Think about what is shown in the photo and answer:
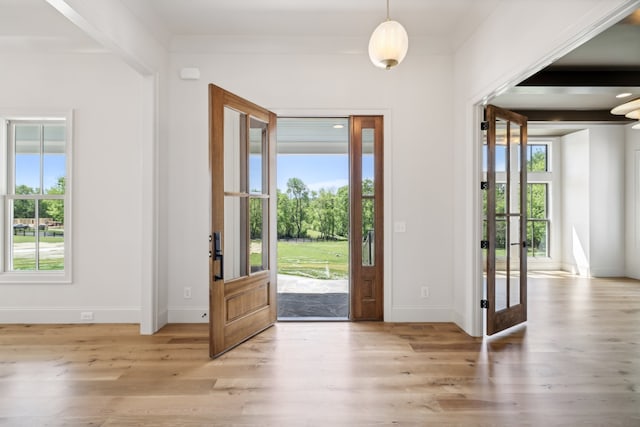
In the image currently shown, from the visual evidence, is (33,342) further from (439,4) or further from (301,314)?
(439,4)

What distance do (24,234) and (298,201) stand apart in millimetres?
6448

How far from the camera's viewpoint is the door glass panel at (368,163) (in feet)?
13.3

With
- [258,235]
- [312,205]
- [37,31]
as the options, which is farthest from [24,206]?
[312,205]

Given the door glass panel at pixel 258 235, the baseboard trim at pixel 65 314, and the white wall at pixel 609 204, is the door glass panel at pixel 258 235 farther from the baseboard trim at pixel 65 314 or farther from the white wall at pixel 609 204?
Result: the white wall at pixel 609 204

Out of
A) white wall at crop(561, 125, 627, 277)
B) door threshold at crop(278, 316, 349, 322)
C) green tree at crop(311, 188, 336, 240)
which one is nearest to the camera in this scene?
door threshold at crop(278, 316, 349, 322)

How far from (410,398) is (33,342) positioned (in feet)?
11.7

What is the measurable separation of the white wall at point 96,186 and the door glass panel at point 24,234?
0.97 feet

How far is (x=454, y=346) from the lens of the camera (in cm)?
327

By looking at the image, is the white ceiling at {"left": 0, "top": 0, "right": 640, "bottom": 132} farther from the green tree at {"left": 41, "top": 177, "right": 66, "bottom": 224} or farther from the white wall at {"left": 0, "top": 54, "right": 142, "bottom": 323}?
the green tree at {"left": 41, "top": 177, "right": 66, "bottom": 224}

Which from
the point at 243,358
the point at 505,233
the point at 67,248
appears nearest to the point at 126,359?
the point at 243,358

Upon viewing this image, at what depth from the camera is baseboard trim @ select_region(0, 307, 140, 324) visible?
3926 millimetres

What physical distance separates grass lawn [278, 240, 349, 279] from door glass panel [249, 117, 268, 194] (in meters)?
5.03

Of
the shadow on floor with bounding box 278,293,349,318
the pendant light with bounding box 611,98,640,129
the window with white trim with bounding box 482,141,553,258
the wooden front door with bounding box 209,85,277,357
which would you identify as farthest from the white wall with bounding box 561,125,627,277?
the wooden front door with bounding box 209,85,277,357

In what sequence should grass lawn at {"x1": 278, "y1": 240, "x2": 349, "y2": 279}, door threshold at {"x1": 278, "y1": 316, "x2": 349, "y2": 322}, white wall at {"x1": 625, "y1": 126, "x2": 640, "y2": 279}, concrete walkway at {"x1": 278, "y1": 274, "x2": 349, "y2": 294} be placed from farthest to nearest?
grass lawn at {"x1": 278, "y1": 240, "x2": 349, "y2": 279}, white wall at {"x1": 625, "y1": 126, "x2": 640, "y2": 279}, concrete walkway at {"x1": 278, "y1": 274, "x2": 349, "y2": 294}, door threshold at {"x1": 278, "y1": 316, "x2": 349, "y2": 322}
